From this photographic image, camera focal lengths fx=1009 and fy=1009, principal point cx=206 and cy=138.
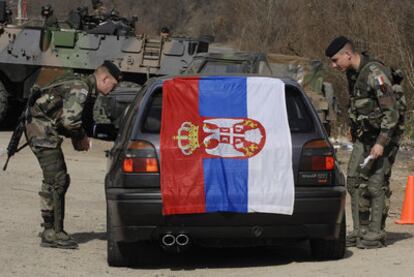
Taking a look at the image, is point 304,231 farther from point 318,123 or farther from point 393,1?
point 393,1

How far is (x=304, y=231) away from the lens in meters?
7.18

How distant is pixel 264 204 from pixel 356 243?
153cm

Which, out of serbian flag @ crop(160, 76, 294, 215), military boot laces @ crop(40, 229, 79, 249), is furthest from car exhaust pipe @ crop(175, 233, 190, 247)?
military boot laces @ crop(40, 229, 79, 249)

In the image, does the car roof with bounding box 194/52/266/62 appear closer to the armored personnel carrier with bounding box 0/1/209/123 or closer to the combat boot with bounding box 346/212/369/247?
the armored personnel carrier with bounding box 0/1/209/123

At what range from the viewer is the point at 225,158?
7.20m

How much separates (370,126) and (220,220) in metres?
1.78

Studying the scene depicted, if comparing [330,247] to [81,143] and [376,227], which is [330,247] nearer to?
[376,227]

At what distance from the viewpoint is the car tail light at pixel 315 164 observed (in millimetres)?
7199

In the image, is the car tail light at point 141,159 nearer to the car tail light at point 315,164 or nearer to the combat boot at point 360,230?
the car tail light at point 315,164

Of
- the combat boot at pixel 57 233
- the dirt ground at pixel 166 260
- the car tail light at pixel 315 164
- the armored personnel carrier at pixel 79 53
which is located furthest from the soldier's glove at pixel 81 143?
the armored personnel carrier at pixel 79 53

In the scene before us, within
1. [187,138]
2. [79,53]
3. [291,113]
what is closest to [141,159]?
[187,138]

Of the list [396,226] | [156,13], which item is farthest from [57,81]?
[156,13]

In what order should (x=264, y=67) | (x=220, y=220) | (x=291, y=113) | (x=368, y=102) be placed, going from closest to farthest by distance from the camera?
(x=220, y=220) → (x=291, y=113) → (x=368, y=102) → (x=264, y=67)

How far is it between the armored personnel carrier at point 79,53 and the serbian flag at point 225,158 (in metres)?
12.9
